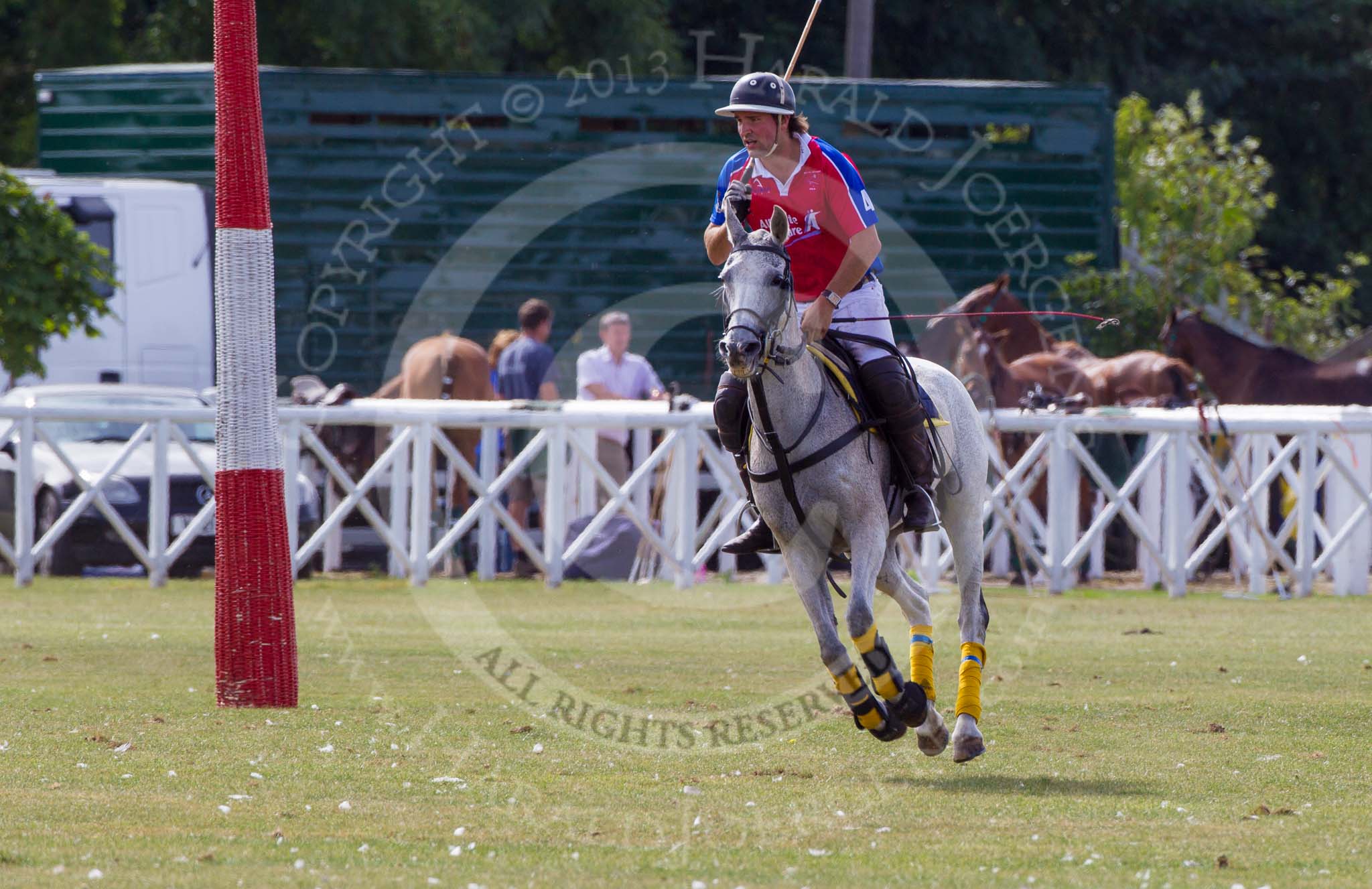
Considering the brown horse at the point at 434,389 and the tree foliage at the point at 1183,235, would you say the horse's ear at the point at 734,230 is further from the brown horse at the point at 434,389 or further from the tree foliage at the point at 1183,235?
the tree foliage at the point at 1183,235

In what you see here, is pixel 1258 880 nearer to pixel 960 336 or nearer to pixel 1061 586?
pixel 1061 586

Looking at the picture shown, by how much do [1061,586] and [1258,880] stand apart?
10846 millimetres

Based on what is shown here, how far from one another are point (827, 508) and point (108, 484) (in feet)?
31.4

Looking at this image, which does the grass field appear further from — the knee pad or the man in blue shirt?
the man in blue shirt

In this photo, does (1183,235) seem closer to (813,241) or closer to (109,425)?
(109,425)

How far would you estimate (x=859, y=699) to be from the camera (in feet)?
24.6

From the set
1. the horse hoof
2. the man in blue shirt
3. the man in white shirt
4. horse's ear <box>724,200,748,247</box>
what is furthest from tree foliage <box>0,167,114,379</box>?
the horse hoof

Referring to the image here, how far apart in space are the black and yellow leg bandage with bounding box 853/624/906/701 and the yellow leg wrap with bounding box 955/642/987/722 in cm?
43

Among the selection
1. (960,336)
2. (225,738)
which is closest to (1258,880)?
(225,738)

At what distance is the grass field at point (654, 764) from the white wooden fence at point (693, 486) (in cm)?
257

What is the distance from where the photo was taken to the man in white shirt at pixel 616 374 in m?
17.1

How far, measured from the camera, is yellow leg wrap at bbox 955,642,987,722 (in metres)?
7.90

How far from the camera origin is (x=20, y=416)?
15.5m

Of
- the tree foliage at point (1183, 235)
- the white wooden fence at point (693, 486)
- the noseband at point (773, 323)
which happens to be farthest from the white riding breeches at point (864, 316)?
the tree foliage at point (1183, 235)
